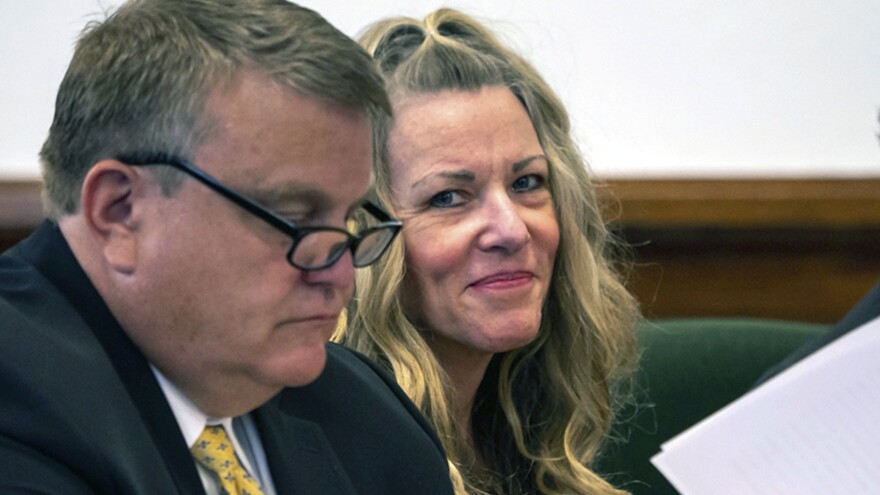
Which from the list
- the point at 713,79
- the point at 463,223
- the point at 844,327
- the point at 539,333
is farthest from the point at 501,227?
the point at 713,79

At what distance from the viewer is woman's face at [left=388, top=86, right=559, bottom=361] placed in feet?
6.16

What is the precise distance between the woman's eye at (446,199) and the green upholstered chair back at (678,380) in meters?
0.53

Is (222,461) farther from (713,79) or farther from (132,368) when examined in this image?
(713,79)

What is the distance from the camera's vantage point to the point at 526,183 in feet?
6.44

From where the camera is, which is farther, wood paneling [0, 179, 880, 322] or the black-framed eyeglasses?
wood paneling [0, 179, 880, 322]

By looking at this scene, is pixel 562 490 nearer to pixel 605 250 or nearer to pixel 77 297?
pixel 605 250

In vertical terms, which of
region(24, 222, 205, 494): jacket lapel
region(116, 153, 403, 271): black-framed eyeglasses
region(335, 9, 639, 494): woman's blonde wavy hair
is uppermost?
region(116, 153, 403, 271): black-framed eyeglasses

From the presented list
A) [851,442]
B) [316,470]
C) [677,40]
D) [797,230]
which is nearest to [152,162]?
[316,470]

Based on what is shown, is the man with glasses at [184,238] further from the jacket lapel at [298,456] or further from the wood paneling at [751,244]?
the wood paneling at [751,244]

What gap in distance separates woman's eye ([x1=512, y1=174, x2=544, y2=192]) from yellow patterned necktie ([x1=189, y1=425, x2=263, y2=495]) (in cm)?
83

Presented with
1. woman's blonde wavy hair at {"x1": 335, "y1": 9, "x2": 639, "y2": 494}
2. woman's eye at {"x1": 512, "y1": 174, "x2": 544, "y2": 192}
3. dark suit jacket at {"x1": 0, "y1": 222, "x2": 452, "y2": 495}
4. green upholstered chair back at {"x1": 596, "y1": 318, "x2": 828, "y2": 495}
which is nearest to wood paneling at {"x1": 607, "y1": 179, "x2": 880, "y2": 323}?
green upholstered chair back at {"x1": 596, "y1": 318, "x2": 828, "y2": 495}

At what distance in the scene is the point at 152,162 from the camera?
113 centimetres

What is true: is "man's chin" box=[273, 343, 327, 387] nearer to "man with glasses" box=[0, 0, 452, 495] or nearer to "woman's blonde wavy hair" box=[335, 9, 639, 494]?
"man with glasses" box=[0, 0, 452, 495]

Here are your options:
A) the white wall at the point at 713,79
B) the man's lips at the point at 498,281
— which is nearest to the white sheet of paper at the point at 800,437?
the man's lips at the point at 498,281
